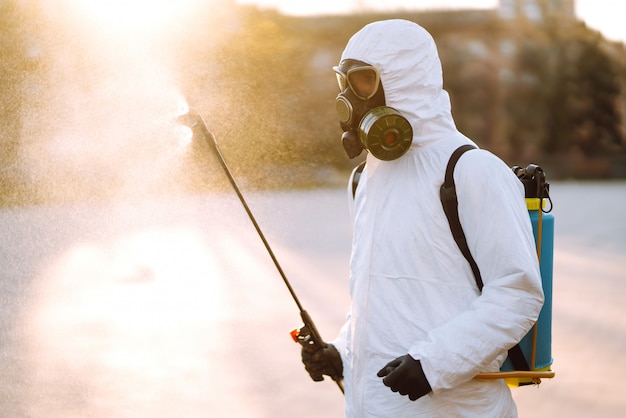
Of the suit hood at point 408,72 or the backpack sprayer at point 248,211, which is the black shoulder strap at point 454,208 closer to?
the suit hood at point 408,72

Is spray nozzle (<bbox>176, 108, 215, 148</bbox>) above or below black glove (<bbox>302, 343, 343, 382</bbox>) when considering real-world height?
above

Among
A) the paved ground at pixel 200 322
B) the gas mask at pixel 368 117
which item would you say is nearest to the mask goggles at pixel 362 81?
the gas mask at pixel 368 117

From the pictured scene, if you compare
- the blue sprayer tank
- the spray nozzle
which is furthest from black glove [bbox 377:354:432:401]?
the spray nozzle

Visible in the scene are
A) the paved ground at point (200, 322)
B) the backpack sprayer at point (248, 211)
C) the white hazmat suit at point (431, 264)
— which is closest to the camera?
the white hazmat suit at point (431, 264)

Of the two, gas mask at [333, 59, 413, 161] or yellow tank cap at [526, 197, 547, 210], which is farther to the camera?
yellow tank cap at [526, 197, 547, 210]

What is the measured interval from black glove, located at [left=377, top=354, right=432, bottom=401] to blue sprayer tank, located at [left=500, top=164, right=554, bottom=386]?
0.26m

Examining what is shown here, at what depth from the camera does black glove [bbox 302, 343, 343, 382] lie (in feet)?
7.77

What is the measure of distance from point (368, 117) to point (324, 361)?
694 mm

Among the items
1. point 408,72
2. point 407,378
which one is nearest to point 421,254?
point 407,378

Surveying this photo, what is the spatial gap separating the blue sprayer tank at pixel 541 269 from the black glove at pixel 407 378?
260mm

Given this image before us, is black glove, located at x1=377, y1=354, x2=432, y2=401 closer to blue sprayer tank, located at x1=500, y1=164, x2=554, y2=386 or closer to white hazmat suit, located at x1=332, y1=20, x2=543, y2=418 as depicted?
white hazmat suit, located at x1=332, y1=20, x2=543, y2=418

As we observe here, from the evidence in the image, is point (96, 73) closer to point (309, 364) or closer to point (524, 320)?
point (309, 364)

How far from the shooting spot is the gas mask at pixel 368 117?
77.6 inches

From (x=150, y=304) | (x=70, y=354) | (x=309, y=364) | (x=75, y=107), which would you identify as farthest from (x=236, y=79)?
(x=309, y=364)
